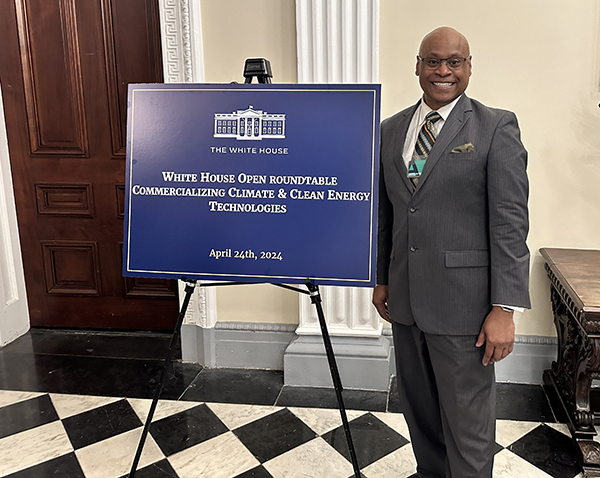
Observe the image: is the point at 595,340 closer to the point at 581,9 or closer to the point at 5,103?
the point at 581,9

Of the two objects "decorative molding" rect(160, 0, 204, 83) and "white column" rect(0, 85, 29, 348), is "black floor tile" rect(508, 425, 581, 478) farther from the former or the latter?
"white column" rect(0, 85, 29, 348)

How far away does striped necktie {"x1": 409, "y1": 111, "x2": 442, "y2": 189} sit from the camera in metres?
1.62

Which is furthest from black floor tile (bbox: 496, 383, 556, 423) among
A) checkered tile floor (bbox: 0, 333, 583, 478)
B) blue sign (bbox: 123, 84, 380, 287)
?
blue sign (bbox: 123, 84, 380, 287)

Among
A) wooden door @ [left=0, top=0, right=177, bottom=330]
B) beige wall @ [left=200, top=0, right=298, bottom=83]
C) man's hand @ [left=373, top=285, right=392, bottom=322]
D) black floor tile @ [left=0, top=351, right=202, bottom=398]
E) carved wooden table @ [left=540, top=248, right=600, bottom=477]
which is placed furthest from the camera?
wooden door @ [left=0, top=0, right=177, bottom=330]

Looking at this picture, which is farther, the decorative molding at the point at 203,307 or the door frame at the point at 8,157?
the decorative molding at the point at 203,307

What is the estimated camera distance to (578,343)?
2238mm

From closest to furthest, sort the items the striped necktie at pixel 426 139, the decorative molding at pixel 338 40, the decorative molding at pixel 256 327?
the striped necktie at pixel 426 139 < the decorative molding at pixel 338 40 < the decorative molding at pixel 256 327

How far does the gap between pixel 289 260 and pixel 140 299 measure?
1.88 metres

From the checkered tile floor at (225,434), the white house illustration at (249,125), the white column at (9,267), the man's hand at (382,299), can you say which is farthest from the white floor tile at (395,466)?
the white column at (9,267)

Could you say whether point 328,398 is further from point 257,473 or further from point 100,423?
point 100,423

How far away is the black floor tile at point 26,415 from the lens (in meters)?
2.44

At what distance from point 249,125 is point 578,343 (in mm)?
1534

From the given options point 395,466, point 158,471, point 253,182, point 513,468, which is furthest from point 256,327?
point 513,468

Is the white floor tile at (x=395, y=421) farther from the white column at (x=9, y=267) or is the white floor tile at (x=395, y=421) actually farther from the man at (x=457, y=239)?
the white column at (x=9, y=267)
